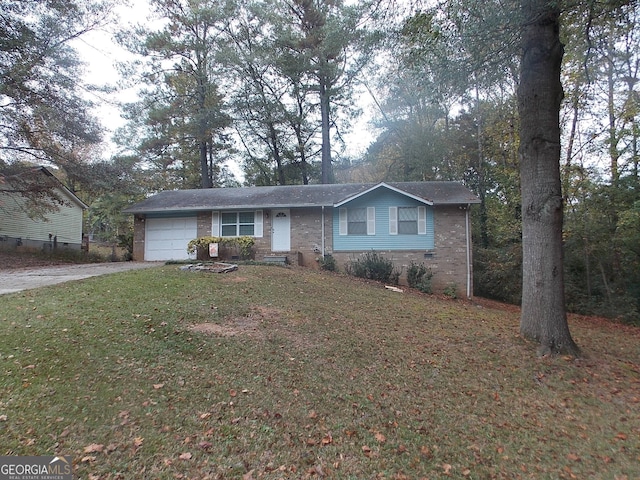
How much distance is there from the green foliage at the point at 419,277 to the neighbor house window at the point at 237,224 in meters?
6.90

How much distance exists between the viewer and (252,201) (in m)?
14.9

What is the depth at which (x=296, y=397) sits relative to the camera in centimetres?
359

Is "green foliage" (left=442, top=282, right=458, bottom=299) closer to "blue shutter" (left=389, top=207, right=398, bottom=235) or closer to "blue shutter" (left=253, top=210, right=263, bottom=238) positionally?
"blue shutter" (left=389, top=207, right=398, bottom=235)

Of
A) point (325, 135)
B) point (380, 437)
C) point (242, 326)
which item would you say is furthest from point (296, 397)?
point (325, 135)

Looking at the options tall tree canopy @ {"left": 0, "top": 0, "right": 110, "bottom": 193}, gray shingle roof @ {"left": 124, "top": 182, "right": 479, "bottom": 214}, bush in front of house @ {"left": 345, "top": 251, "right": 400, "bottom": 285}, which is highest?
tall tree canopy @ {"left": 0, "top": 0, "right": 110, "bottom": 193}

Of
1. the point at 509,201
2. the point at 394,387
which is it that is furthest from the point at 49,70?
the point at 509,201

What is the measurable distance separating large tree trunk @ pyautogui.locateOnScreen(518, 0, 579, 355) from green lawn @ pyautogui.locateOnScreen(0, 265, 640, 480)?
0.51m

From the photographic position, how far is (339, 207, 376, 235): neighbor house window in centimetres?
1384

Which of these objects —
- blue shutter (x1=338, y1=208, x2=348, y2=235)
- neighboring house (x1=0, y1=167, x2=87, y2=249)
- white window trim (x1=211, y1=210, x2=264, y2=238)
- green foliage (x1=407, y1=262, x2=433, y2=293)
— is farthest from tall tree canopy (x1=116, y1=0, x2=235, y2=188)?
green foliage (x1=407, y1=262, x2=433, y2=293)

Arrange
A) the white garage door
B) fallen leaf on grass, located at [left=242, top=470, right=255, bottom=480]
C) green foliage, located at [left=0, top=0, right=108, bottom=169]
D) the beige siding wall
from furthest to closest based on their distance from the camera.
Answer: the beige siding wall < the white garage door < green foliage, located at [left=0, top=0, right=108, bottom=169] < fallen leaf on grass, located at [left=242, top=470, right=255, bottom=480]

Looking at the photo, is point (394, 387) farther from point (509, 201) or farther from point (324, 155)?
point (324, 155)

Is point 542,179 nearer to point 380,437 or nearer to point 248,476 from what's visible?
point 380,437

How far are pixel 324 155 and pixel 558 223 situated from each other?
18349 mm

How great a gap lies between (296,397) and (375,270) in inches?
364
